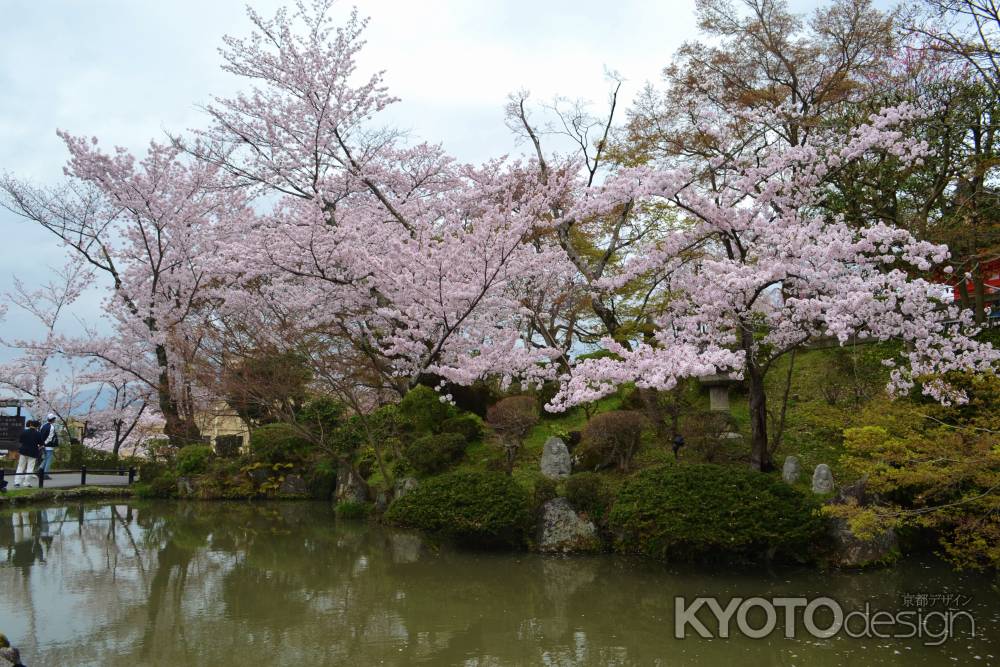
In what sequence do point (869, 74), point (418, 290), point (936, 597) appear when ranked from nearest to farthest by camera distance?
point (936, 597) < point (418, 290) < point (869, 74)

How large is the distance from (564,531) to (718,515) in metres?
2.20

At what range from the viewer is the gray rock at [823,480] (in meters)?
8.71

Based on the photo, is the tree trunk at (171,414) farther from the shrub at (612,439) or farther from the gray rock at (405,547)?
the shrub at (612,439)

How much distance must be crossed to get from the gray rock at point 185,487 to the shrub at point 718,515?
10.9 metres

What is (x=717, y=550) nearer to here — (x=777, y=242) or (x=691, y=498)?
(x=691, y=498)

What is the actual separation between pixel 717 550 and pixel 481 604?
10.2 ft

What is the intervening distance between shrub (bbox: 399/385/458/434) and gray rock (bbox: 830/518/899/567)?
270 inches

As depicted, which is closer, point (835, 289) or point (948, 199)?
point (835, 289)

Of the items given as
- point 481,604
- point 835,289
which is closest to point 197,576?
point 481,604

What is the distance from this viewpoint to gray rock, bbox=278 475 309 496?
14961 mm

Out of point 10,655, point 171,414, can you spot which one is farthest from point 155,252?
point 10,655

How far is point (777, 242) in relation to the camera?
814 centimetres

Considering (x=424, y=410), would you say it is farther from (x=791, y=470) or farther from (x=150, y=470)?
(x=150, y=470)

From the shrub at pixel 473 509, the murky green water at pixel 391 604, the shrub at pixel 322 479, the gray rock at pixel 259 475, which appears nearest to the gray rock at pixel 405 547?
the murky green water at pixel 391 604
